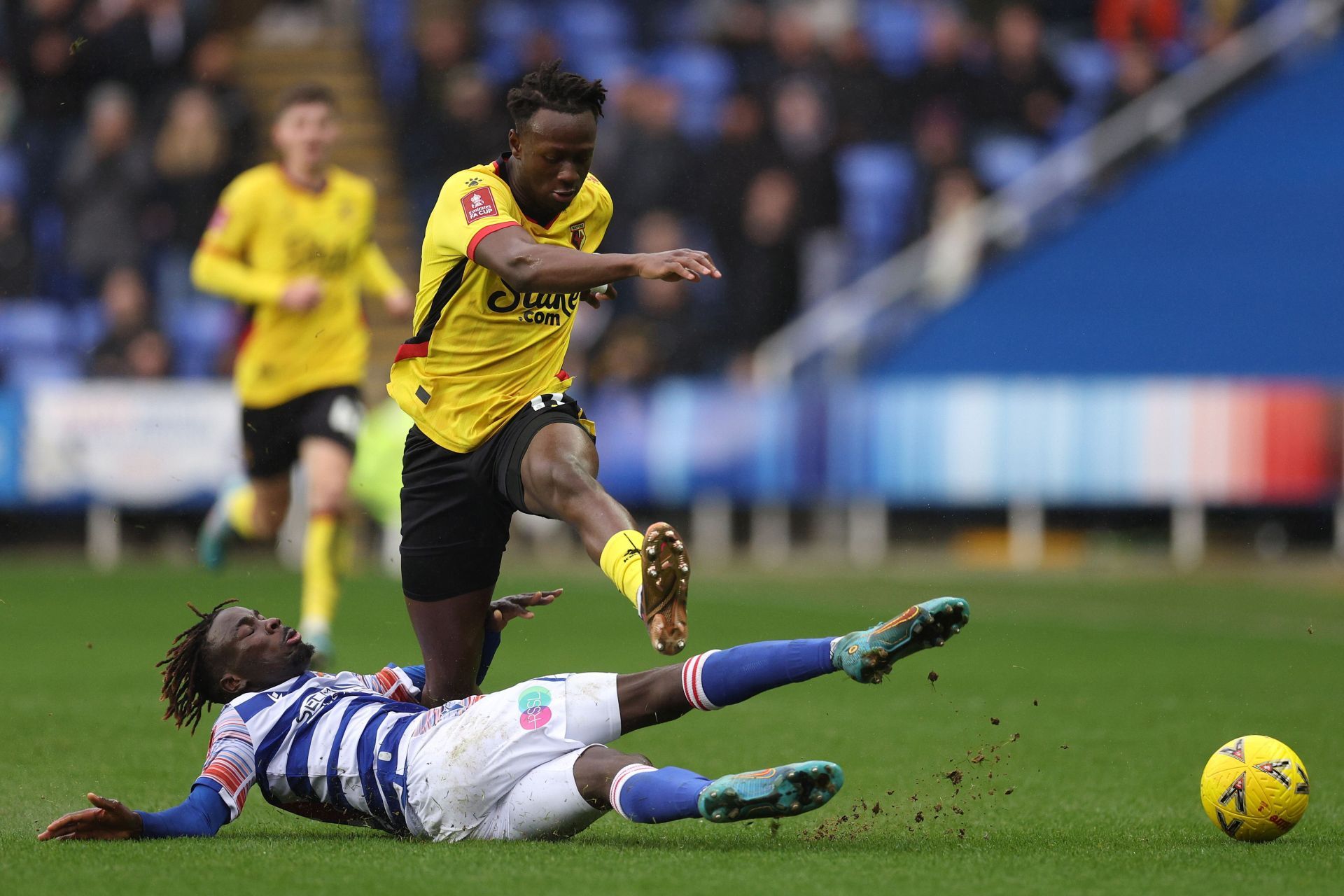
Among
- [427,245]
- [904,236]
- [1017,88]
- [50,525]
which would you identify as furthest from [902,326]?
[427,245]

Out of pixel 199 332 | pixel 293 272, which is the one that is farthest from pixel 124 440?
pixel 293 272

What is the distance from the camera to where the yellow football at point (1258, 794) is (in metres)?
5.12

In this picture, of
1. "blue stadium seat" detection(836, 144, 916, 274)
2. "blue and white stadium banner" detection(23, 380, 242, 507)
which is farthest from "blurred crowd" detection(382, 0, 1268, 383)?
"blue and white stadium banner" detection(23, 380, 242, 507)

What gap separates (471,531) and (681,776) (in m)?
1.40

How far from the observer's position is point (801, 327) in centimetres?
1806

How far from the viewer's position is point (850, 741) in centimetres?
727

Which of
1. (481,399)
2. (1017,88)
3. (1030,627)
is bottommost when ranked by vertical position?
(1030,627)

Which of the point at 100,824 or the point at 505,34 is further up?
the point at 505,34

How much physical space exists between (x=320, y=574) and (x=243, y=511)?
1158 millimetres

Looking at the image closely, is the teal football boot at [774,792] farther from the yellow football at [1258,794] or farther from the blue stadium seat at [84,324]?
the blue stadium seat at [84,324]

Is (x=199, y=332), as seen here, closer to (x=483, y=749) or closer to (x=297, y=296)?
(x=297, y=296)

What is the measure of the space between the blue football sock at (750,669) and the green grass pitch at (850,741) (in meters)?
0.41

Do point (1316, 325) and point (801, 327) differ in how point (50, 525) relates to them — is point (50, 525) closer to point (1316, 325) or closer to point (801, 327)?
point (801, 327)

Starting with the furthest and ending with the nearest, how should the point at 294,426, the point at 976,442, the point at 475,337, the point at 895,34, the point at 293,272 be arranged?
the point at 895,34, the point at 976,442, the point at 293,272, the point at 294,426, the point at 475,337
